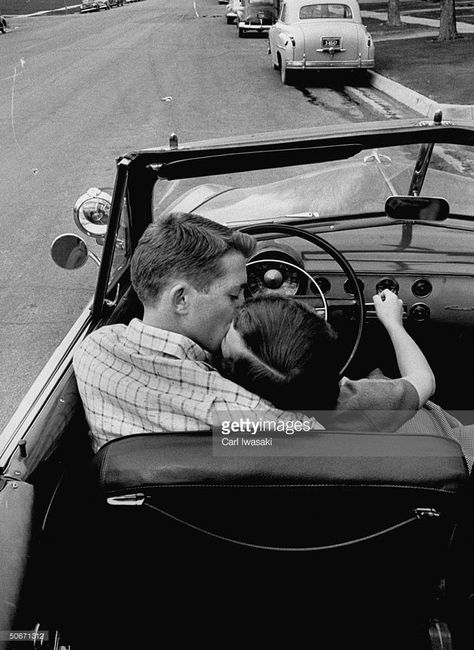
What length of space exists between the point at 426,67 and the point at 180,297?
14.3m

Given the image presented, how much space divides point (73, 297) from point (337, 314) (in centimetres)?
262

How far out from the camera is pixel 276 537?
5.26 ft

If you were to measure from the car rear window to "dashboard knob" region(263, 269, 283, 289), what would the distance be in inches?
520

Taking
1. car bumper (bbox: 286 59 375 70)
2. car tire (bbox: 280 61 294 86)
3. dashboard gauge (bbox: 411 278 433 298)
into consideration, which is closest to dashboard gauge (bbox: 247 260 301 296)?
dashboard gauge (bbox: 411 278 433 298)

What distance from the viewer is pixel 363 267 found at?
3.27 m

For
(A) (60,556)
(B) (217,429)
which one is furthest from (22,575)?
(B) (217,429)

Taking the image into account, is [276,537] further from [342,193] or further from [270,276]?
[342,193]

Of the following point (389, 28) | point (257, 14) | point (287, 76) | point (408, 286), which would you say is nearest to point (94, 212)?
point (408, 286)

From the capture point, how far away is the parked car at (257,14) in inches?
914

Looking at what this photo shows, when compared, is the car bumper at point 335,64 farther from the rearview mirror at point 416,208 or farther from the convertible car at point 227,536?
the convertible car at point 227,536

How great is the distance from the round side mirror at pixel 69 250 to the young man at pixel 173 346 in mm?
723

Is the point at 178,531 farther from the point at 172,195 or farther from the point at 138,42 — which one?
the point at 138,42

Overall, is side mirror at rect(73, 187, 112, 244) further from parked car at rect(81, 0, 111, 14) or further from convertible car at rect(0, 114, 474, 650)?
parked car at rect(81, 0, 111, 14)

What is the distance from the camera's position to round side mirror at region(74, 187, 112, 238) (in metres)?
3.01
